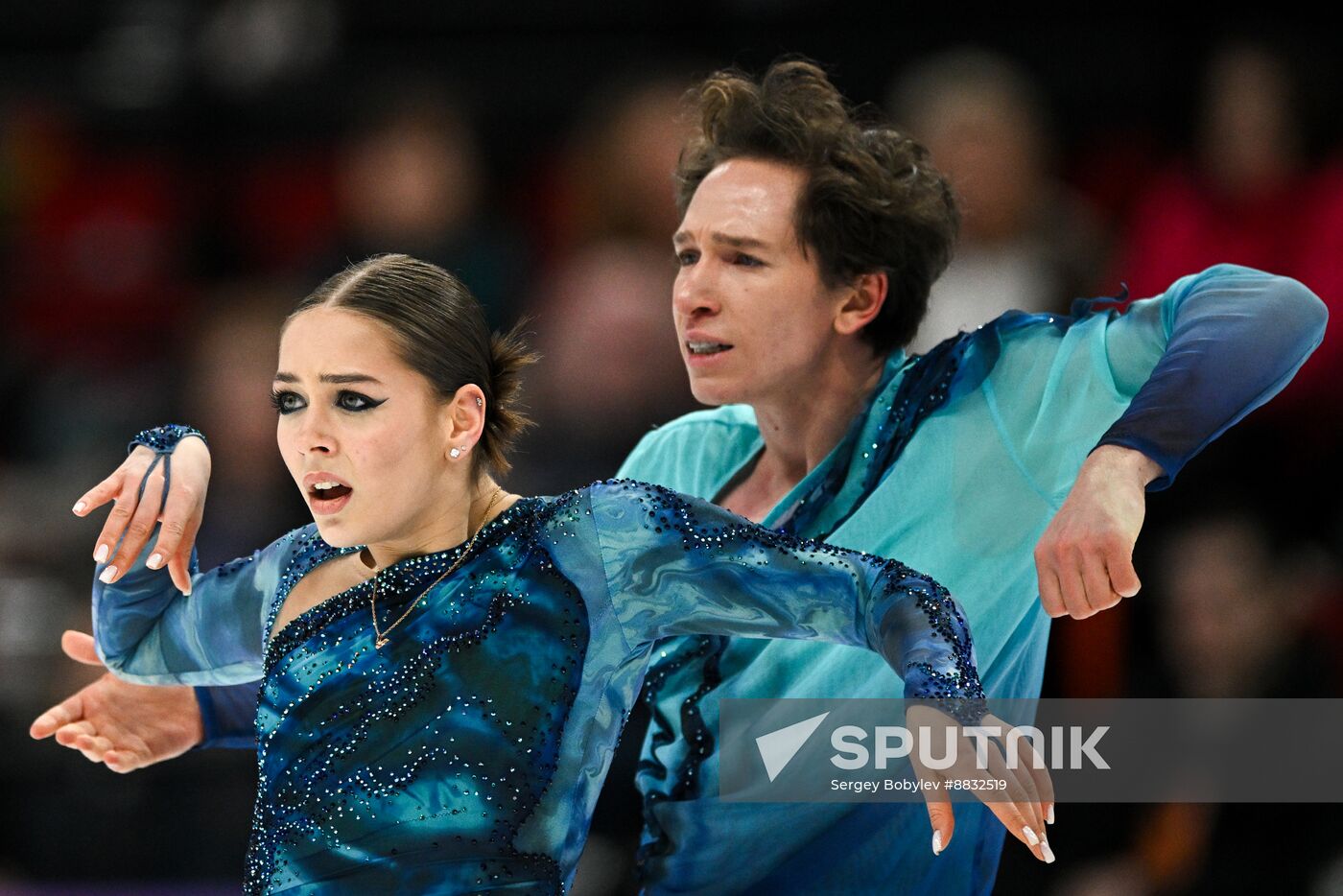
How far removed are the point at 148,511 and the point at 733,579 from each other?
793 millimetres

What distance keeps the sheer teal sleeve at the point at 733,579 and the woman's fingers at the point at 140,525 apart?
Answer: 0.60 m

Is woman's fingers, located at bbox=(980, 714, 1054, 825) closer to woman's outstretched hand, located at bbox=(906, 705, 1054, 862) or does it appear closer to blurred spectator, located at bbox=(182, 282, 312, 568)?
woman's outstretched hand, located at bbox=(906, 705, 1054, 862)

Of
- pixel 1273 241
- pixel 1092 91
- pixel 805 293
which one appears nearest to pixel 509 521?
pixel 805 293

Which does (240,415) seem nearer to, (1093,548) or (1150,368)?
(1150,368)

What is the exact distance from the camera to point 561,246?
5457 millimetres

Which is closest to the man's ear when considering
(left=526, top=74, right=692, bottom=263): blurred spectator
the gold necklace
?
the gold necklace

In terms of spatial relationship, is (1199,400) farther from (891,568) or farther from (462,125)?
(462,125)

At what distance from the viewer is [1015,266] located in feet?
14.2

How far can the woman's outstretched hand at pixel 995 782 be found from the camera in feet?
5.57

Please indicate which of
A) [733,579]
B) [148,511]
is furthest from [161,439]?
[733,579]

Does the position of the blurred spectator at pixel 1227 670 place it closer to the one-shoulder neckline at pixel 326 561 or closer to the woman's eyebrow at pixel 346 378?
the one-shoulder neckline at pixel 326 561

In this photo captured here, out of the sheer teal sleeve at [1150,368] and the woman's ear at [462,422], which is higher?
the sheer teal sleeve at [1150,368]

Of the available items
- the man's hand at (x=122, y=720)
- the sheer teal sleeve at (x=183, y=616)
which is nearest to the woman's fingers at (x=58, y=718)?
the man's hand at (x=122, y=720)

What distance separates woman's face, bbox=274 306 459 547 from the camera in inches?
79.4
